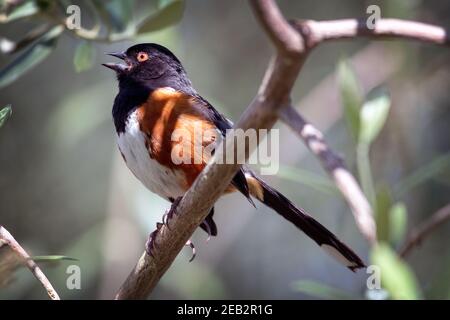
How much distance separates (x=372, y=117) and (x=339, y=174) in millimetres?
427

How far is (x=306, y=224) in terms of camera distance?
334 centimetres

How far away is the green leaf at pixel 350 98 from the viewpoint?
7.32 feet

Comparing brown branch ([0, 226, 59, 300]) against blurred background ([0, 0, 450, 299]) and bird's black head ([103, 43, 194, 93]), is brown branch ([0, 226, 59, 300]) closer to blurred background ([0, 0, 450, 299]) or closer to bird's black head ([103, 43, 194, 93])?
bird's black head ([103, 43, 194, 93])

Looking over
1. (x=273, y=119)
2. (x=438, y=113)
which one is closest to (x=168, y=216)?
(x=273, y=119)

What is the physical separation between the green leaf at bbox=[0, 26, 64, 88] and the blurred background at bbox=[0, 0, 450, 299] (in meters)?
1.10

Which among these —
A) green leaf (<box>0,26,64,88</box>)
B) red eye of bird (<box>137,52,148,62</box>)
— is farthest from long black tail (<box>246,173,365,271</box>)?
green leaf (<box>0,26,64,88</box>)

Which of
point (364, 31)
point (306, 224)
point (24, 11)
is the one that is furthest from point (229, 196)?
point (364, 31)

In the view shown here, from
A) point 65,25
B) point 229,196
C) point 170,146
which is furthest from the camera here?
point 229,196

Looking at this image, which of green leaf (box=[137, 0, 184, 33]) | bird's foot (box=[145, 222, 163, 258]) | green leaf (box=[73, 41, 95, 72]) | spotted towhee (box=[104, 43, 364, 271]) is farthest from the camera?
spotted towhee (box=[104, 43, 364, 271])

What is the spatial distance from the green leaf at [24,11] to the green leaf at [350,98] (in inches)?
42.5

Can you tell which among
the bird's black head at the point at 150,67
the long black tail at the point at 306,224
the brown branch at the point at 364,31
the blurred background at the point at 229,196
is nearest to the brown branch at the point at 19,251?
the brown branch at the point at 364,31

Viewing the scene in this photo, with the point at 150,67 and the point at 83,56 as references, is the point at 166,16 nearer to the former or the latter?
the point at 83,56

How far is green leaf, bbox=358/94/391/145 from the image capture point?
2244mm

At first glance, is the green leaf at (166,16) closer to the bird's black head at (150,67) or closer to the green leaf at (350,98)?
the green leaf at (350,98)
